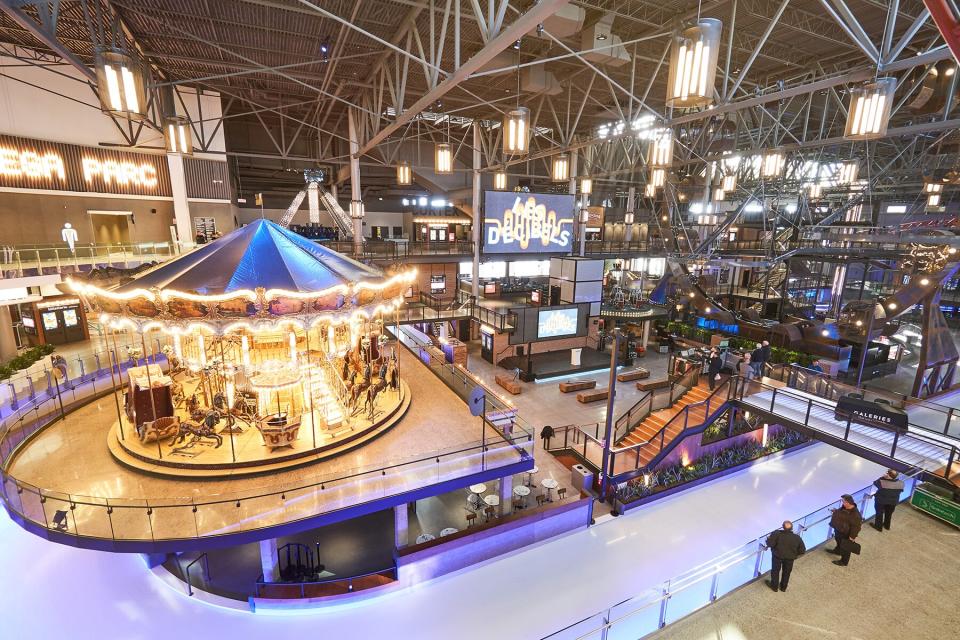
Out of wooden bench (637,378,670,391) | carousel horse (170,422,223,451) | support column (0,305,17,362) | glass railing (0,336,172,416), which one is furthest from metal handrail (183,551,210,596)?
wooden bench (637,378,670,391)

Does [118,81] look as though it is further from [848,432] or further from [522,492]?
[848,432]

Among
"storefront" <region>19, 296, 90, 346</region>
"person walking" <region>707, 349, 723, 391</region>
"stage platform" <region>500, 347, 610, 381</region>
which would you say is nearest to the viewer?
"person walking" <region>707, 349, 723, 391</region>

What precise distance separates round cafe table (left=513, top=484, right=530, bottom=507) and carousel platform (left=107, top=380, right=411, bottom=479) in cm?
319

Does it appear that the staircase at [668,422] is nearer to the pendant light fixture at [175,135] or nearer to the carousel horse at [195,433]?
the carousel horse at [195,433]

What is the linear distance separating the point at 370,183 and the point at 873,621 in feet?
98.3

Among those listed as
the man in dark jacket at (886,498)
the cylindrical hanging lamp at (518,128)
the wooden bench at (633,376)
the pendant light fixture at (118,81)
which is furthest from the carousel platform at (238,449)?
the wooden bench at (633,376)

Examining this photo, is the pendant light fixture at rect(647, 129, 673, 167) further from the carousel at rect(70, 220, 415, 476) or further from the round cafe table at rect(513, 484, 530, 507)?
the round cafe table at rect(513, 484, 530, 507)

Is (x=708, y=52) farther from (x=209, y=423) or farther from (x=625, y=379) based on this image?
(x=625, y=379)

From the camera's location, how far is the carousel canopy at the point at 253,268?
26.1ft

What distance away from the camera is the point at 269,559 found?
749 centimetres

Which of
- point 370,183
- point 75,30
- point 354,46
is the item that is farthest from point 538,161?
point 75,30

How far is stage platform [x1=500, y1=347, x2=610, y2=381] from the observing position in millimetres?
18134

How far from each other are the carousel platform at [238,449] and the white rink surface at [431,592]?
2077 mm

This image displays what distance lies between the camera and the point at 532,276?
30516mm
